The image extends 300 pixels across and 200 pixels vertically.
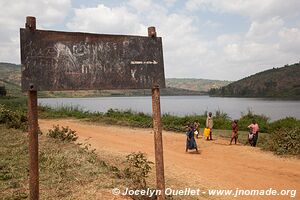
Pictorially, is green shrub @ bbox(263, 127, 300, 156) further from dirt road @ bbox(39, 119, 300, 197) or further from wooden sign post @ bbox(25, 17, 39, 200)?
wooden sign post @ bbox(25, 17, 39, 200)

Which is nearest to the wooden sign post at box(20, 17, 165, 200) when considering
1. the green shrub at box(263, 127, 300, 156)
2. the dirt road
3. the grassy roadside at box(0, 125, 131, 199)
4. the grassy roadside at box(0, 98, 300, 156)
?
the grassy roadside at box(0, 125, 131, 199)

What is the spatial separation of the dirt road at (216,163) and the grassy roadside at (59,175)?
2906mm

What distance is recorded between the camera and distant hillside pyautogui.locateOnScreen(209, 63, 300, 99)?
92.8 meters

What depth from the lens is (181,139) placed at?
17.5m

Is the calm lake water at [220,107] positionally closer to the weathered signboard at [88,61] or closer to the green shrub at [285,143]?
the green shrub at [285,143]

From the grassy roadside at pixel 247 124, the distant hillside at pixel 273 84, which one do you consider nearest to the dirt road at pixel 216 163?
the grassy roadside at pixel 247 124

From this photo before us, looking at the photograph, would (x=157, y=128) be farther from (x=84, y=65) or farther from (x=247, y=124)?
(x=247, y=124)

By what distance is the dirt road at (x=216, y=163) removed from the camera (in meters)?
9.59

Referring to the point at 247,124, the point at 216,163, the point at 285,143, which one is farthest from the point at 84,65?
the point at 247,124

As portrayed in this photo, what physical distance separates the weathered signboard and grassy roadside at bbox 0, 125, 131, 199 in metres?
2.29

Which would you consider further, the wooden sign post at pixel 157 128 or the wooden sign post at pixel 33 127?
the wooden sign post at pixel 157 128

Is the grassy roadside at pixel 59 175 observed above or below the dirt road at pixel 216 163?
above

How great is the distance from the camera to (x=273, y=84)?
9869 cm

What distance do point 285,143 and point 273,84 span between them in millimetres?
90613
